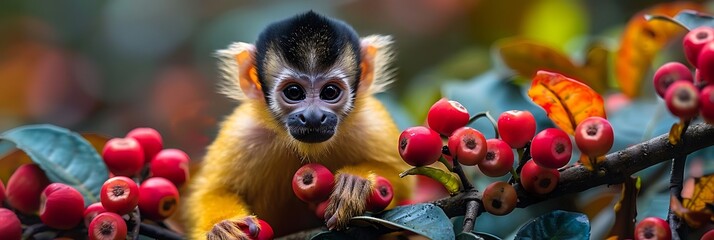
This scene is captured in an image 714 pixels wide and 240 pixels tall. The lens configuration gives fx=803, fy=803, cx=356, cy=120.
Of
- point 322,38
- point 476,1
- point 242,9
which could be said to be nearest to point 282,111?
point 322,38

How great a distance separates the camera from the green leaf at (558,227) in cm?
184

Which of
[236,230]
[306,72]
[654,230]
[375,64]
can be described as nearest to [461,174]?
[654,230]

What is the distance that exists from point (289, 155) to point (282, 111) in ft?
0.56

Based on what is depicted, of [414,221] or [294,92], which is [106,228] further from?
[294,92]

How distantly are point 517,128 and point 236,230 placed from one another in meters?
0.84

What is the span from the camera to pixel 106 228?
1.98 metres

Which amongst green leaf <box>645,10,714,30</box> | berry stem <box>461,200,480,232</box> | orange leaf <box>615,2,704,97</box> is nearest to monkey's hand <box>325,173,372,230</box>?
berry stem <box>461,200,480,232</box>

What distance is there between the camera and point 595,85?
3.07 meters

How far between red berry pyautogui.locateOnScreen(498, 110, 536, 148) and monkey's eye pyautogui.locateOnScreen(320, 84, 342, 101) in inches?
44.2

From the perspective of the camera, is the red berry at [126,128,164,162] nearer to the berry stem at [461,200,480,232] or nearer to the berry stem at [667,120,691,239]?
the berry stem at [461,200,480,232]

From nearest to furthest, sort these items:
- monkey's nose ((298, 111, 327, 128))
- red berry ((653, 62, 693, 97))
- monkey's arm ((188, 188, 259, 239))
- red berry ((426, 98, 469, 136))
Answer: red berry ((653, 62, 693, 97)) < red berry ((426, 98, 469, 136)) < monkey's arm ((188, 188, 259, 239)) < monkey's nose ((298, 111, 327, 128))

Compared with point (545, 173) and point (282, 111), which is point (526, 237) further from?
point (282, 111)

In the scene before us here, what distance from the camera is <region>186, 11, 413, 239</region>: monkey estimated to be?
113 inches

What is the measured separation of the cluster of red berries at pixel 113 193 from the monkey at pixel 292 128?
32cm
